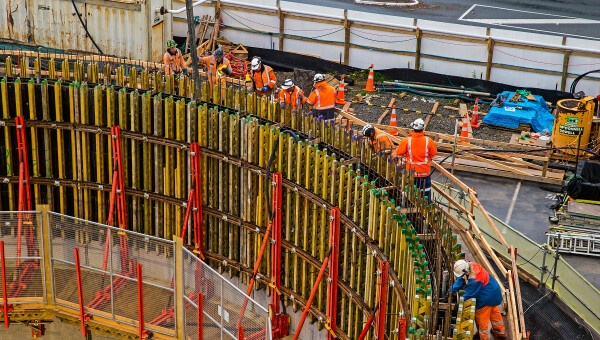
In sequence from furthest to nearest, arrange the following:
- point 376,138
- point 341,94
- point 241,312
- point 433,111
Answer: point 341,94 < point 433,111 < point 376,138 < point 241,312

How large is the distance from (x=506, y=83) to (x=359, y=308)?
15.8 meters

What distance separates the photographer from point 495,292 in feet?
42.8

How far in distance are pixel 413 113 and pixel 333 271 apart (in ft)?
40.5

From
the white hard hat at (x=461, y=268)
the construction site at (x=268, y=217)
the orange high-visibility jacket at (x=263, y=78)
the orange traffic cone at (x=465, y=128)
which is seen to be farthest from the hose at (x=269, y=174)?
the orange traffic cone at (x=465, y=128)

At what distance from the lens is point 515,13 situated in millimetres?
36219

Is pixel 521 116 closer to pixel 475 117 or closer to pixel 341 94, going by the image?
pixel 475 117

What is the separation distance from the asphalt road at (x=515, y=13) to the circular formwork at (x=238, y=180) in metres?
19.1

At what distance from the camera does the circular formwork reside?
14109 mm

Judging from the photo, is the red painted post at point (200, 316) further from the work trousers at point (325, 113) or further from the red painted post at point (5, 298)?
the work trousers at point (325, 113)

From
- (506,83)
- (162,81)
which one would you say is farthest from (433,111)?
(162,81)

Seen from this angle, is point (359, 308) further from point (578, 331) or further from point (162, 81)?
point (162, 81)

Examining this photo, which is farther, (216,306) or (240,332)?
(216,306)

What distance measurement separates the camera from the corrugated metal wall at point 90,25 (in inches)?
1053

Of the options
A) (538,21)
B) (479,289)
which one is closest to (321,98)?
(479,289)
